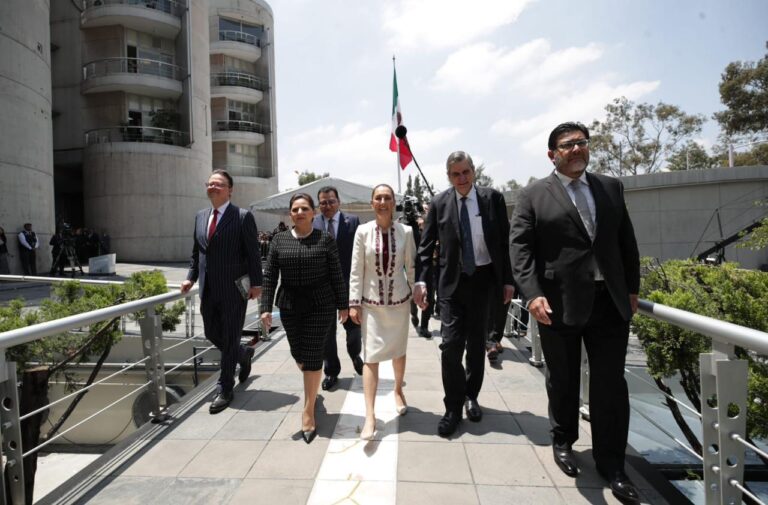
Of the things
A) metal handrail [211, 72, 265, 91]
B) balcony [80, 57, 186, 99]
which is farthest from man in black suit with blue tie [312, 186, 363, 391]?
metal handrail [211, 72, 265, 91]

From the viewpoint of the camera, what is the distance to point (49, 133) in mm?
17172

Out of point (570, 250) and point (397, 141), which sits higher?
point (397, 141)

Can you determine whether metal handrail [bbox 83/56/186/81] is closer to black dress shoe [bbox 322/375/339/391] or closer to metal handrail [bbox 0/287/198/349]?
metal handrail [bbox 0/287/198/349]

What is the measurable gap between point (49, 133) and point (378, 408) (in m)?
19.2

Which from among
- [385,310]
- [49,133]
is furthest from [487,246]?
[49,133]

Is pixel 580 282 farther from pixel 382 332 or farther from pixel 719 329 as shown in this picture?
pixel 382 332

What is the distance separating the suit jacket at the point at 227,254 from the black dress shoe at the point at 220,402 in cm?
81

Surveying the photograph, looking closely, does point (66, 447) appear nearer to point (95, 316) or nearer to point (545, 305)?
point (95, 316)

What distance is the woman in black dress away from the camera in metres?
3.32

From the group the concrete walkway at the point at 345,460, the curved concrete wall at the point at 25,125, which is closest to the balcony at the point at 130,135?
the curved concrete wall at the point at 25,125

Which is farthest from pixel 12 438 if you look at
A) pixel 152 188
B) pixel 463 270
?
pixel 152 188

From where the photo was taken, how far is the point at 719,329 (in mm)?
2014

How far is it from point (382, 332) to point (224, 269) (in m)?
1.50

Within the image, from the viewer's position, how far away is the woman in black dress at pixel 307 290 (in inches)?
131
